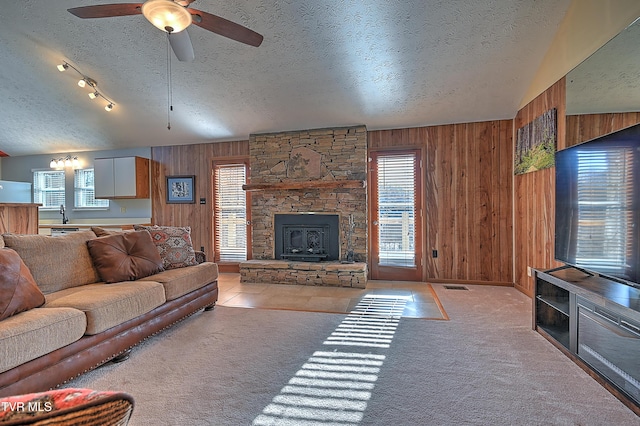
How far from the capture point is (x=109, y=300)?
216 cm

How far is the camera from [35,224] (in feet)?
13.7

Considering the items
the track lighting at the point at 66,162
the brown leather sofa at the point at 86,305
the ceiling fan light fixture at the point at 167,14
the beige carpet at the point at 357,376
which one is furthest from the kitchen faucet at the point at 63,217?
the ceiling fan light fixture at the point at 167,14

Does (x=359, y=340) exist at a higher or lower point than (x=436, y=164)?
lower

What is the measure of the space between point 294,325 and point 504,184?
357 centimetres

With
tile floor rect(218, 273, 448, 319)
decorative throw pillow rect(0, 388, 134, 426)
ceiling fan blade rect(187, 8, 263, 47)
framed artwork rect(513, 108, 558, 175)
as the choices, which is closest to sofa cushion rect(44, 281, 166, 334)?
tile floor rect(218, 273, 448, 319)

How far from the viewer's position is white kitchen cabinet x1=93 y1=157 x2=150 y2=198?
5508 mm

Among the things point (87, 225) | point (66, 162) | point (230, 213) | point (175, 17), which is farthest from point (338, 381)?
point (66, 162)

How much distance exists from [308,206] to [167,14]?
10.7ft

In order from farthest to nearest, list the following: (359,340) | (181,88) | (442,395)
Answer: (181,88) < (359,340) < (442,395)

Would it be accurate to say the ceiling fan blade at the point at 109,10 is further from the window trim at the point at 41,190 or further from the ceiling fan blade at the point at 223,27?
the window trim at the point at 41,190

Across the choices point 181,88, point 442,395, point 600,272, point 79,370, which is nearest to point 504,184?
point 600,272

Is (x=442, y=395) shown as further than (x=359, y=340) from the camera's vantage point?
No

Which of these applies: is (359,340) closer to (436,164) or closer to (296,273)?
(296,273)

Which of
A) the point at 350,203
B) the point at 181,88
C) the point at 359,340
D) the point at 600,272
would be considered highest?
the point at 181,88
